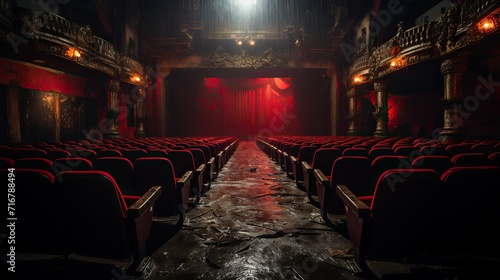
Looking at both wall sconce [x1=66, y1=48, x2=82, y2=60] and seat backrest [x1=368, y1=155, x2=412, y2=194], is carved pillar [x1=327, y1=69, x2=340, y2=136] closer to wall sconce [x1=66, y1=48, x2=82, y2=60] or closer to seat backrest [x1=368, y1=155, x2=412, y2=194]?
wall sconce [x1=66, y1=48, x2=82, y2=60]

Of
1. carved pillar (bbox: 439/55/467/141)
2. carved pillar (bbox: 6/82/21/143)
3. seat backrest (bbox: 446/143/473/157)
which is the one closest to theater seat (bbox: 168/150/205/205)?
seat backrest (bbox: 446/143/473/157)

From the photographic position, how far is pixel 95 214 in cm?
145

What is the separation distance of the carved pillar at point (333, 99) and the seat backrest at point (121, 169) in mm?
12349

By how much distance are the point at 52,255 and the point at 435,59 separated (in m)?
9.13

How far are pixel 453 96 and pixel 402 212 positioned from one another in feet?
24.0

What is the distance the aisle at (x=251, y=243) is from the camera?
5.16 ft

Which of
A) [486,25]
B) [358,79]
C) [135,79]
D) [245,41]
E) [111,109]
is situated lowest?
[111,109]

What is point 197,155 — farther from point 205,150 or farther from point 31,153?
point 31,153

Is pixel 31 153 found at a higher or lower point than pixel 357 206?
higher

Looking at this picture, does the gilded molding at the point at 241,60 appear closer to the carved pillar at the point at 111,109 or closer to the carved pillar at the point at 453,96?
the carved pillar at the point at 111,109

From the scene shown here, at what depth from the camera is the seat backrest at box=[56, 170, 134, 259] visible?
1.40m

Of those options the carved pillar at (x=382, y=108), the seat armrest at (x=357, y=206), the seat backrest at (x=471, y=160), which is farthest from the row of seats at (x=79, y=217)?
the carved pillar at (x=382, y=108)

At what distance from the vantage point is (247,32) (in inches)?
502

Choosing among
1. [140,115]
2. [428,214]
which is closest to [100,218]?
[428,214]
